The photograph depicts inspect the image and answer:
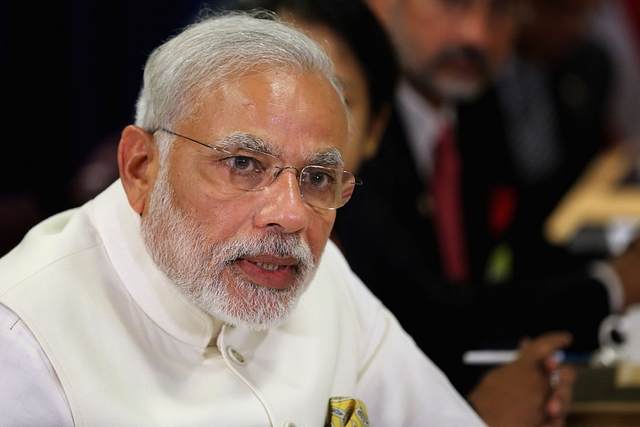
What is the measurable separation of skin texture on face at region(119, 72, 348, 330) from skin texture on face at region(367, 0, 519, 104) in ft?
5.60

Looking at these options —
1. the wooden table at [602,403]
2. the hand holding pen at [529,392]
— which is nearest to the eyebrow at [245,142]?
the hand holding pen at [529,392]

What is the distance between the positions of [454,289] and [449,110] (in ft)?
3.35

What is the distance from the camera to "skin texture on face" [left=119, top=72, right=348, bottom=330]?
1.22m

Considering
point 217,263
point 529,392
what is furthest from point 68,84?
point 529,392

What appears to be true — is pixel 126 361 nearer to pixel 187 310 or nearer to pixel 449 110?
pixel 187 310

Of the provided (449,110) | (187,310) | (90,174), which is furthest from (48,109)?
(187,310)

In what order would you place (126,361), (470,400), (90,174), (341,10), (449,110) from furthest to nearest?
(449,110), (90,174), (341,10), (470,400), (126,361)

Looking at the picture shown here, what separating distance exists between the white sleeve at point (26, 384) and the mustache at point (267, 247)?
0.31m

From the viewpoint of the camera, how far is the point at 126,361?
1.21m

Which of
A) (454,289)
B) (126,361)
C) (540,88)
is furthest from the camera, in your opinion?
(540,88)

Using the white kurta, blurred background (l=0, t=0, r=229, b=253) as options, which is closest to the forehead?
the white kurta

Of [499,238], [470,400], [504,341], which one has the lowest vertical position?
[499,238]

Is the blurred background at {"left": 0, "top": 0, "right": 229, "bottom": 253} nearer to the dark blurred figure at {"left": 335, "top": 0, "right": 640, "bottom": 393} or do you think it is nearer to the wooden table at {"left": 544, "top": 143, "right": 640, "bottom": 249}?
the dark blurred figure at {"left": 335, "top": 0, "right": 640, "bottom": 393}

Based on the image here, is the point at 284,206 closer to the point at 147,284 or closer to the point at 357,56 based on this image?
the point at 147,284
